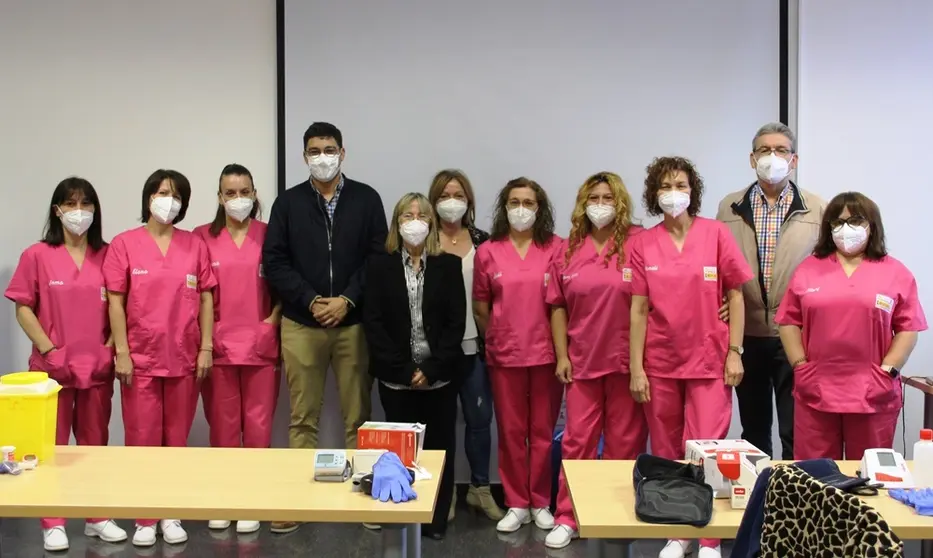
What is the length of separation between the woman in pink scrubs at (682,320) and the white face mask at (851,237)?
37 centimetres

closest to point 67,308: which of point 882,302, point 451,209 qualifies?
point 451,209

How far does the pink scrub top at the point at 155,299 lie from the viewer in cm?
356

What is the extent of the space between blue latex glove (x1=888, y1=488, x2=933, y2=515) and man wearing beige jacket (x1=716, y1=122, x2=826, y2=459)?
1.45 metres

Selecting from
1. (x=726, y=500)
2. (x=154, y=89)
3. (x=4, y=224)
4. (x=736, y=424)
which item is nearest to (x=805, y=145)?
(x=736, y=424)

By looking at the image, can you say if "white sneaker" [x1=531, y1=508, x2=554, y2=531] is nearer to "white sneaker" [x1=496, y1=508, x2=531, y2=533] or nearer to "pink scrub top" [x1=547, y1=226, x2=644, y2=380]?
"white sneaker" [x1=496, y1=508, x2=531, y2=533]

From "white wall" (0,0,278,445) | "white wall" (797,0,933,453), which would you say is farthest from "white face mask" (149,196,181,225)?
"white wall" (797,0,933,453)

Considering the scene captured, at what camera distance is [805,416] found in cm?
309

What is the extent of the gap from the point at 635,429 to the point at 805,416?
69 centimetres

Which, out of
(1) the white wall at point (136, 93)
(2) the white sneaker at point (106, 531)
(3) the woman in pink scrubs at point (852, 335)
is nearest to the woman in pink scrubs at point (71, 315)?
(2) the white sneaker at point (106, 531)

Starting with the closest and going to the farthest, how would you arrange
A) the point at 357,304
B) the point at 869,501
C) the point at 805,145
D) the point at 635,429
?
the point at 869,501 < the point at 635,429 < the point at 357,304 < the point at 805,145

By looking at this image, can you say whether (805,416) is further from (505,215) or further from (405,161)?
(405,161)

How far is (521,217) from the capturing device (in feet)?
12.0

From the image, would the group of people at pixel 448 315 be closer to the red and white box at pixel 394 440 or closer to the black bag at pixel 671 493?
the black bag at pixel 671 493

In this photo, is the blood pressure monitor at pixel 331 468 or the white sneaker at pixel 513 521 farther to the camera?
the white sneaker at pixel 513 521
